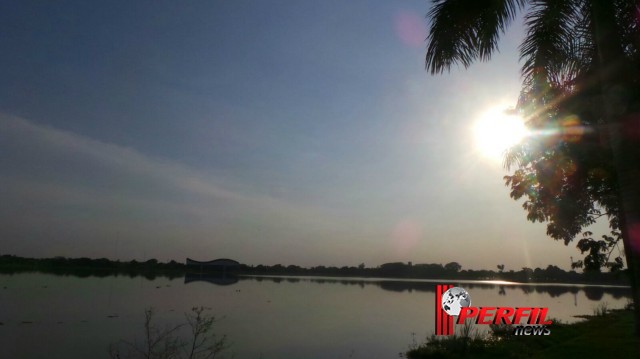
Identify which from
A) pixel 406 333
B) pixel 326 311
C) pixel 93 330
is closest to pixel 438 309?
pixel 406 333

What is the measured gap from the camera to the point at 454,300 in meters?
17.7

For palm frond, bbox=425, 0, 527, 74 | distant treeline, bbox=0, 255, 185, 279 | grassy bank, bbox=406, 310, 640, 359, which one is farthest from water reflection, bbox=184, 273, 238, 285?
palm frond, bbox=425, 0, 527, 74

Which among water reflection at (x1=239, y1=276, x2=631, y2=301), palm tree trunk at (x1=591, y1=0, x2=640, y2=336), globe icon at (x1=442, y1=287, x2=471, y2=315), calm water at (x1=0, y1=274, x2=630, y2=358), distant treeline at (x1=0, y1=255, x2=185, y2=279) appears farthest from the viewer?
distant treeline at (x1=0, y1=255, x2=185, y2=279)

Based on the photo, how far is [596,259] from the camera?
62.5 ft

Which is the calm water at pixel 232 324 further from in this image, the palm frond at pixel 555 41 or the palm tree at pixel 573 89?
the palm frond at pixel 555 41

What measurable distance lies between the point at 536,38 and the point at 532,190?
8.82 m

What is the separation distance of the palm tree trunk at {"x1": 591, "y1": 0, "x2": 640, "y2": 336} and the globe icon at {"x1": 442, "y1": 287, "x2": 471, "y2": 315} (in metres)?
7.61

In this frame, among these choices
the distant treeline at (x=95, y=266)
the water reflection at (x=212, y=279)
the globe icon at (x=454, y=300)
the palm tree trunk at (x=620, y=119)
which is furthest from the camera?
the distant treeline at (x=95, y=266)

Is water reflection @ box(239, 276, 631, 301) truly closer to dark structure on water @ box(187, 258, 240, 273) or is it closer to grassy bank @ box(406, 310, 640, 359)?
dark structure on water @ box(187, 258, 240, 273)

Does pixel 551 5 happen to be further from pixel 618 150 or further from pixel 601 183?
pixel 601 183

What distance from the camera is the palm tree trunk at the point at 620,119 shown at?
7590 mm

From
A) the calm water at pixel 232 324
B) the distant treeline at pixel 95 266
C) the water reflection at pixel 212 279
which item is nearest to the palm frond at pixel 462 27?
the calm water at pixel 232 324

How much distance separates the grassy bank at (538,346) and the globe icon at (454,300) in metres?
1.22

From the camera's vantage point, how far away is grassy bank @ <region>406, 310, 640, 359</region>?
52.2ft
